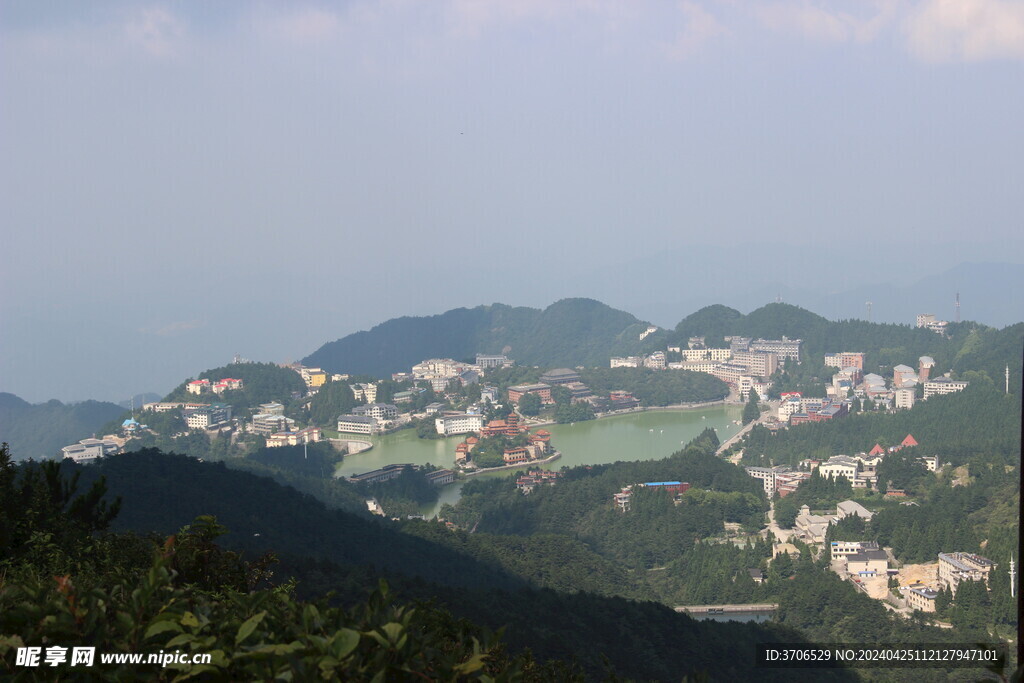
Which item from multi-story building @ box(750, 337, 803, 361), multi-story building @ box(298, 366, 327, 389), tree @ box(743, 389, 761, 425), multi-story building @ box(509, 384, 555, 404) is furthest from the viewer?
multi-story building @ box(750, 337, 803, 361)

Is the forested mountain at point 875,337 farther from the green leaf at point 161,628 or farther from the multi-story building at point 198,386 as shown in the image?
the green leaf at point 161,628

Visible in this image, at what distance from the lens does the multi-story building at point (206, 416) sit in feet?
75.6

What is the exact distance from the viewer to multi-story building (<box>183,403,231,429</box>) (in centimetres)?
2305

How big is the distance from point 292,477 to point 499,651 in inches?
499

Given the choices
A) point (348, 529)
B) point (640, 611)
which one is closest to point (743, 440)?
point (348, 529)

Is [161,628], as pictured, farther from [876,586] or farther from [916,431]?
[916,431]

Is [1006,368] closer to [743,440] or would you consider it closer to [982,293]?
[743,440]

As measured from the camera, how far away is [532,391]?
1017 inches

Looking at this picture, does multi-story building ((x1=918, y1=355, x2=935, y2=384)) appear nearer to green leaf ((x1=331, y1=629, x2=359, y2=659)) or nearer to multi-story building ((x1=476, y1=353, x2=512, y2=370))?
multi-story building ((x1=476, y1=353, x2=512, y2=370))

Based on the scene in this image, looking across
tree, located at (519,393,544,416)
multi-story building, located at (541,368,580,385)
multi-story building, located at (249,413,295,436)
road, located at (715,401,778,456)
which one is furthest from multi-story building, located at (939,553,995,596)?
multi-story building, located at (541,368,580,385)

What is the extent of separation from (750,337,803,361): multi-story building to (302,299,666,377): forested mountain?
458 centimetres

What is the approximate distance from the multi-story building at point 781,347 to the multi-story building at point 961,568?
20290 millimetres

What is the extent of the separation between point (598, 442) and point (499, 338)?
817 inches

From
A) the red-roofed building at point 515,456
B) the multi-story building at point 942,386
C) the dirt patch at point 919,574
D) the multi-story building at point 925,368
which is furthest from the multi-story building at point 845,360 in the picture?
the dirt patch at point 919,574
